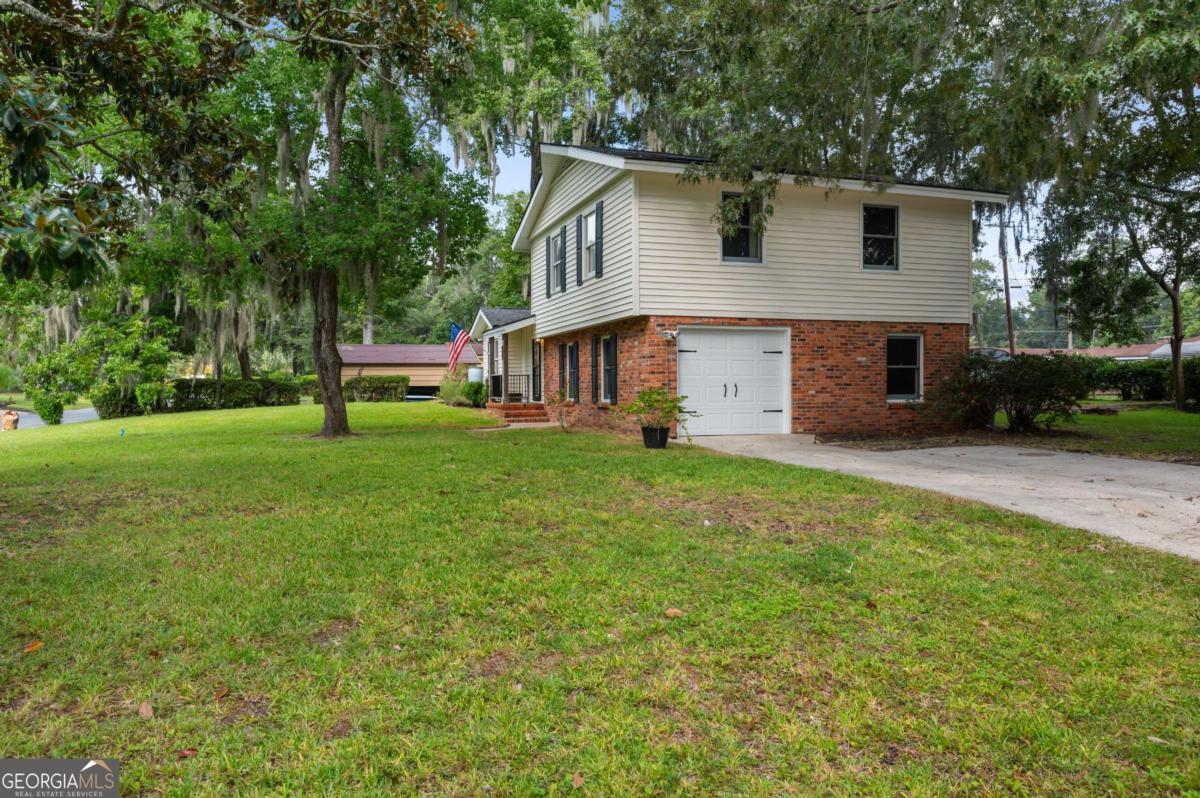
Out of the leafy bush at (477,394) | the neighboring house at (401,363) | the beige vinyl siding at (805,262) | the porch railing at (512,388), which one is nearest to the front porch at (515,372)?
the porch railing at (512,388)

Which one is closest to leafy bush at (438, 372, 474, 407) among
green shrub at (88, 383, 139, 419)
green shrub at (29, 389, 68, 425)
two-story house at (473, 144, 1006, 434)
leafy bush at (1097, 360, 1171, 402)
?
green shrub at (88, 383, 139, 419)

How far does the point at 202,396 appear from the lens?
27375mm

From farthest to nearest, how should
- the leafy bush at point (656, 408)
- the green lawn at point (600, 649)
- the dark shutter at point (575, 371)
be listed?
the dark shutter at point (575, 371) < the leafy bush at point (656, 408) < the green lawn at point (600, 649)

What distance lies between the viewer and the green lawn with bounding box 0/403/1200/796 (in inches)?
→ 101

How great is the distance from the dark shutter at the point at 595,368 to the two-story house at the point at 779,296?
33 centimetres

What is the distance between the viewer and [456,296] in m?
52.7

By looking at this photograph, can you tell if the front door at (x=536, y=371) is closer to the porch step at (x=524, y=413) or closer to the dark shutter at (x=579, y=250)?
the porch step at (x=524, y=413)

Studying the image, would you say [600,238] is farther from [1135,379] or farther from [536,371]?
[1135,379]

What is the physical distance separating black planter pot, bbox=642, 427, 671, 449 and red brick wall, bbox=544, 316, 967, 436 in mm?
1699

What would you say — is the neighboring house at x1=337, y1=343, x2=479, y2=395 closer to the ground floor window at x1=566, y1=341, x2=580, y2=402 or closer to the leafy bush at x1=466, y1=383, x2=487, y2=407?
the leafy bush at x1=466, y1=383, x2=487, y2=407

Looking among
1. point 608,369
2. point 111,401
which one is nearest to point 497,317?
point 608,369

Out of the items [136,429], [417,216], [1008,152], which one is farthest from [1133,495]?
[136,429]

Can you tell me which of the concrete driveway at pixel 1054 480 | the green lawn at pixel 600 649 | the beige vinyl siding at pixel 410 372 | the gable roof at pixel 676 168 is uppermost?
the gable roof at pixel 676 168

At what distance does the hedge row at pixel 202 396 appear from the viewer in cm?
2398
